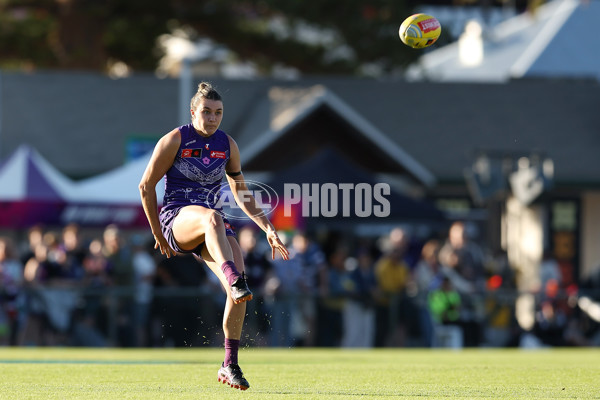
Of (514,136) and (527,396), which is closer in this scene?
(527,396)

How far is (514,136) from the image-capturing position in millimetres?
30594

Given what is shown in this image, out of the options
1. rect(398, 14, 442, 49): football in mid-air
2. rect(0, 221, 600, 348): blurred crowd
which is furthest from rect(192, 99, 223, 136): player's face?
rect(0, 221, 600, 348): blurred crowd

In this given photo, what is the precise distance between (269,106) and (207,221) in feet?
71.0

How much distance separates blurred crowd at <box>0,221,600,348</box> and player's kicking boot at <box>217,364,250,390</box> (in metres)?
8.73

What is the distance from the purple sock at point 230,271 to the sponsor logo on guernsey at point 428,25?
401 cm

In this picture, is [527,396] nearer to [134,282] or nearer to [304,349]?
[304,349]

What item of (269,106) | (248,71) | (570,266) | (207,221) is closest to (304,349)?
(207,221)

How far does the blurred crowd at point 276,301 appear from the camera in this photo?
56.7 ft

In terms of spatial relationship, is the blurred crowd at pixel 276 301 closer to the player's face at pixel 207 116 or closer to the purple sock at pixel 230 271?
the player's face at pixel 207 116

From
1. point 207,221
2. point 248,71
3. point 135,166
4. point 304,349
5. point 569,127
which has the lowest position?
point 304,349

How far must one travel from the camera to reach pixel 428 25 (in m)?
11.3

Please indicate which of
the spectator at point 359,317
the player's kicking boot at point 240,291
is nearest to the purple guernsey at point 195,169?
the player's kicking boot at point 240,291

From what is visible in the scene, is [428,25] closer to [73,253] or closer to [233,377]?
[233,377]

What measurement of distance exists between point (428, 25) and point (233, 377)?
438cm
